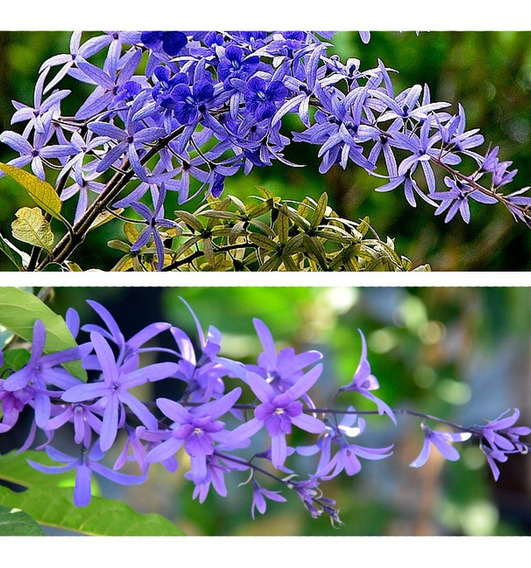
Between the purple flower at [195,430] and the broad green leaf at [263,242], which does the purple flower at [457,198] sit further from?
the purple flower at [195,430]

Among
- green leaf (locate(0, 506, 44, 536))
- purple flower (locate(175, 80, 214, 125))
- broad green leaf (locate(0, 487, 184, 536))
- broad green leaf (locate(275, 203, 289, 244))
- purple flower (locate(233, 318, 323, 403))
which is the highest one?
purple flower (locate(175, 80, 214, 125))

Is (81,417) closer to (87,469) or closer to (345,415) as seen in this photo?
(87,469)

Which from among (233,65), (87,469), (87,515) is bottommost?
(87,515)

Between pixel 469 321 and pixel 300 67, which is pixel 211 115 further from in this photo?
pixel 469 321

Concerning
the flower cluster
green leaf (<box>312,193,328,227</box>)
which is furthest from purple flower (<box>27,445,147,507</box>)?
green leaf (<box>312,193,328,227</box>)

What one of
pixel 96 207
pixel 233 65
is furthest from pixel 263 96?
pixel 96 207

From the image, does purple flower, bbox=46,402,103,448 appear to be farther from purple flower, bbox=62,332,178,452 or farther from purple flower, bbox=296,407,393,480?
purple flower, bbox=296,407,393,480
